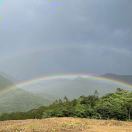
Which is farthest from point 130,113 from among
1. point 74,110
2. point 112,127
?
point 112,127

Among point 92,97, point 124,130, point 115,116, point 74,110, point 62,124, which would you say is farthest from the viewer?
point 92,97

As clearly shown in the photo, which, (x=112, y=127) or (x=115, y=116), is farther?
(x=115, y=116)

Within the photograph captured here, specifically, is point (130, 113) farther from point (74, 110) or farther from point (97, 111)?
point (74, 110)

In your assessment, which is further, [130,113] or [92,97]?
[92,97]

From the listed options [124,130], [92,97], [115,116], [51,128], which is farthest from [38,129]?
[92,97]

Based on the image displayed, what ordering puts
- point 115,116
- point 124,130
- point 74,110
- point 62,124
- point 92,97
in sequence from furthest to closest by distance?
point 92,97 < point 74,110 < point 115,116 < point 62,124 < point 124,130

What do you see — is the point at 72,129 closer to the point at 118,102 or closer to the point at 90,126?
the point at 90,126

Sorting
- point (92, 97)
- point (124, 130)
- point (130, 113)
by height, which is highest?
point (92, 97)

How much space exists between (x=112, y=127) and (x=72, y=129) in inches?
156

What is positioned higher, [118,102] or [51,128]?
[118,102]

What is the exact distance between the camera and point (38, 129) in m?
33.1

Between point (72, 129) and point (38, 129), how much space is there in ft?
9.80

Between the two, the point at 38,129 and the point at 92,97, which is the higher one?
the point at 92,97

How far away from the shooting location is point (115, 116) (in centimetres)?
7569
